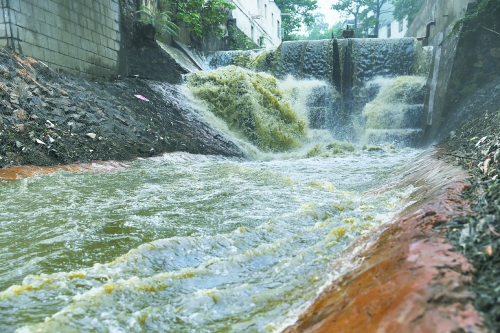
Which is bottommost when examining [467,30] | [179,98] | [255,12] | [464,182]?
[464,182]

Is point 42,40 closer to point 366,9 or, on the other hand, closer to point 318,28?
point 366,9

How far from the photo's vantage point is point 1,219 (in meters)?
3.64

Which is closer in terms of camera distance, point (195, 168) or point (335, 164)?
point (195, 168)

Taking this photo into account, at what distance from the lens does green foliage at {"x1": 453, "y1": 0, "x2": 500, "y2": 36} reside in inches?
362

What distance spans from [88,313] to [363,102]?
40.5ft

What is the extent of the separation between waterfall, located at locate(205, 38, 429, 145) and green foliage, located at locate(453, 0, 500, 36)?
2.60 meters

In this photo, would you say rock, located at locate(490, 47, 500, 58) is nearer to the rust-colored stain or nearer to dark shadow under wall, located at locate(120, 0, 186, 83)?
dark shadow under wall, located at locate(120, 0, 186, 83)

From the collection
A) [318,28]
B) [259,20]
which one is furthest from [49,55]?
[318,28]

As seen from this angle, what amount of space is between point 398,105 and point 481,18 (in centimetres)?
321

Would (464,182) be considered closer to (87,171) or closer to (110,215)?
(110,215)

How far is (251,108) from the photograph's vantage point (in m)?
11.2

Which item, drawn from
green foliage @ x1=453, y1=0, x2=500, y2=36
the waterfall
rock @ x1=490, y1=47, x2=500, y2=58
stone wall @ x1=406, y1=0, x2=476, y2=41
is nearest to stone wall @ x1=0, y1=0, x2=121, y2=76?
the waterfall

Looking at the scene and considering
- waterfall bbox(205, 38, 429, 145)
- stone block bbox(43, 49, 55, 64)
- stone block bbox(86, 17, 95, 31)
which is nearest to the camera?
stone block bbox(43, 49, 55, 64)

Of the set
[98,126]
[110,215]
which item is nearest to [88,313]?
[110,215]
